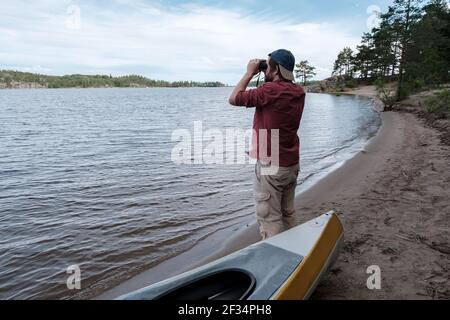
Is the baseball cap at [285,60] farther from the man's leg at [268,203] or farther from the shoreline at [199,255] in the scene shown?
the shoreline at [199,255]

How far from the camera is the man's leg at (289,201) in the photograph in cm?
417

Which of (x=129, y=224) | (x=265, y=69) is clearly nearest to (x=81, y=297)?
(x=129, y=224)

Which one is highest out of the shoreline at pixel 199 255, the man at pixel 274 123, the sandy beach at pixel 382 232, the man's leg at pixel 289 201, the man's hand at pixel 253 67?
the man's hand at pixel 253 67

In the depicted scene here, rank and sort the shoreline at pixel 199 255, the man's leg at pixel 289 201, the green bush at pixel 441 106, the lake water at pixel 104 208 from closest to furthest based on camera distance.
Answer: the man's leg at pixel 289 201 → the shoreline at pixel 199 255 → the lake water at pixel 104 208 → the green bush at pixel 441 106

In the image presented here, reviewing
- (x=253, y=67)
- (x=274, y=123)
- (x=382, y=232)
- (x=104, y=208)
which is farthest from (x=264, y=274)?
(x=104, y=208)

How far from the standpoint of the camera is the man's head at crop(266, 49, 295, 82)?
12.5 ft

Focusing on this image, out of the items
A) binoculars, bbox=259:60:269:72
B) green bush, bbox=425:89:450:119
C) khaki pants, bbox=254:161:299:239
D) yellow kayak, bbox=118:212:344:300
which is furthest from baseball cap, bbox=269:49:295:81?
green bush, bbox=425:89:450:119

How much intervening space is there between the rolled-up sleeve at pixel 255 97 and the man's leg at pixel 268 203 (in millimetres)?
759

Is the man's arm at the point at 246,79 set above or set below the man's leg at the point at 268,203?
above

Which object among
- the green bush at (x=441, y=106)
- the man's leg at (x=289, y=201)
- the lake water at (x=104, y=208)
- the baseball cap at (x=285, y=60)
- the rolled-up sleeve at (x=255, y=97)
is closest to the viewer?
the rolled-up sleeve at (x=255, y=97)

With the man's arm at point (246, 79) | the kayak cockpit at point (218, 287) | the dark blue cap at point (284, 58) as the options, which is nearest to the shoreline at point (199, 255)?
the kayak cockpit at point (218, 287)

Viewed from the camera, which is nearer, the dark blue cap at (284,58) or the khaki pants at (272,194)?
the dark blue cap at (284,58)

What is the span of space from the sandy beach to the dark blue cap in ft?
8.67
